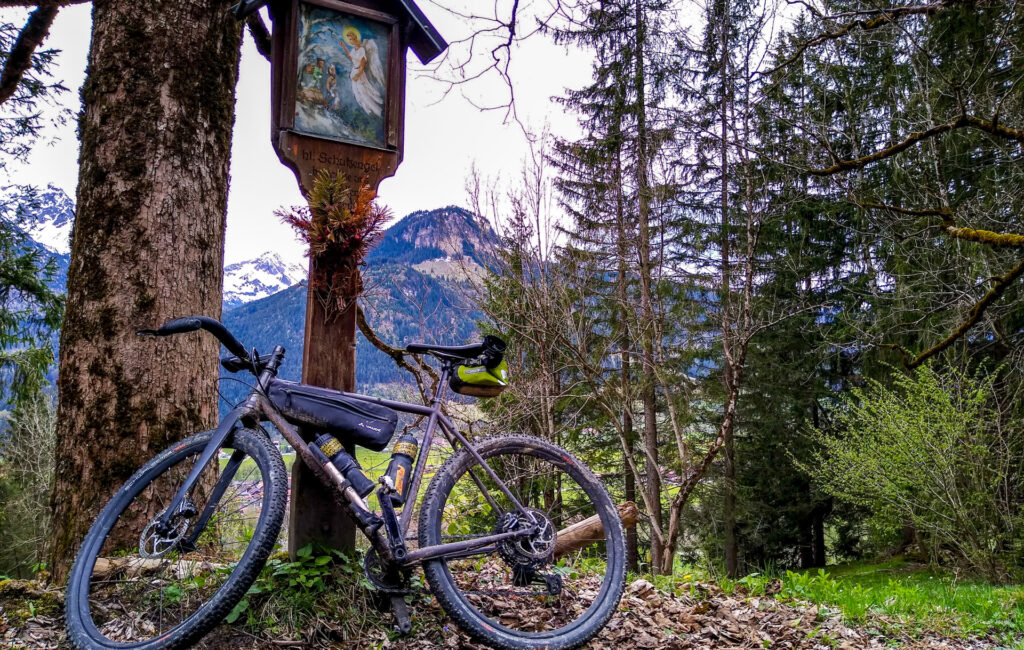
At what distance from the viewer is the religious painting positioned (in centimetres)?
334

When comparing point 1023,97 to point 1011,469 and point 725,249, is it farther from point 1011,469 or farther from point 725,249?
point 725,249

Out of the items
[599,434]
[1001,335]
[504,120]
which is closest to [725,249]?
[599,434]

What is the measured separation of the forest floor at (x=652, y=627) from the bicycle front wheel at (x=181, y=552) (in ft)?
0.78

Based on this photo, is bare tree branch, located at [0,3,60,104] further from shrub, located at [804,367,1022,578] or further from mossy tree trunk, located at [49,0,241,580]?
shrub, located at [804,367,1022,578]

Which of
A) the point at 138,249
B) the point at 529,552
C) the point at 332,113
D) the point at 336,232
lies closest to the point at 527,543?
the point at 529,552

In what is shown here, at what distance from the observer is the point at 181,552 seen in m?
2.52

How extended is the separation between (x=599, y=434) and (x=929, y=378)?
8784 mm

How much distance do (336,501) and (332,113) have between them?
1.99 metres

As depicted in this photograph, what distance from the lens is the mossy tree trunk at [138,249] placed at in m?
3.27

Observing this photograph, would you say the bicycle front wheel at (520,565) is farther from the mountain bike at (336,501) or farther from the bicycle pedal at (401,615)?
the bicycle pedal at (401,615)

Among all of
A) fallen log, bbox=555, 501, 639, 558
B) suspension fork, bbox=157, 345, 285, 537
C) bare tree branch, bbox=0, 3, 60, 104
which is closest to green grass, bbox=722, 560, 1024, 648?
fallen log, bbox=555, 501, 639, 558

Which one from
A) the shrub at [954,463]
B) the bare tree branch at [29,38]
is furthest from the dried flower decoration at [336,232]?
the shrub at [954,463]

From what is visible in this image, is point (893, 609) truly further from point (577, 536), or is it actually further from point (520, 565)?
point (520, 565)

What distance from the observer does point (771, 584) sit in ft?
13.9
